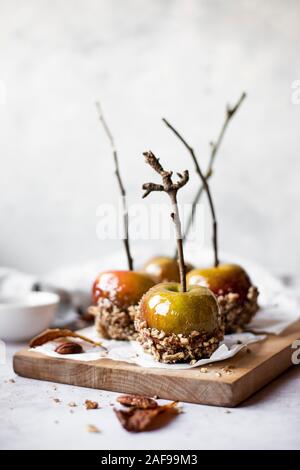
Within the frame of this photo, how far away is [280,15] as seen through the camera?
1923 mm

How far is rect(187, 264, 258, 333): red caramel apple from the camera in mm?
1173

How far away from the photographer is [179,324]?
97 centimetres

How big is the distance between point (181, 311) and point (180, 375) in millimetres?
88

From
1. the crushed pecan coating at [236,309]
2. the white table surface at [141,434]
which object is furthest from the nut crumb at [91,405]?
the crushed pecan coating at [236,309]

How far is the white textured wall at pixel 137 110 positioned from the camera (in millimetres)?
1974

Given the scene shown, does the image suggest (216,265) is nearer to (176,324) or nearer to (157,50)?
(176,324)

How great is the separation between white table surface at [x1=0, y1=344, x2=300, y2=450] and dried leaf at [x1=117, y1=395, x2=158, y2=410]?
2cm

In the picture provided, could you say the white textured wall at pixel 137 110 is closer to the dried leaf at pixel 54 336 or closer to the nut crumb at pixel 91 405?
the dried leaf at pixel 54 336

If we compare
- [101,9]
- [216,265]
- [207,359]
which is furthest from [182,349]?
[101,9]

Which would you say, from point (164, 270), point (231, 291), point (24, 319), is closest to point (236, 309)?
point (231, 291)

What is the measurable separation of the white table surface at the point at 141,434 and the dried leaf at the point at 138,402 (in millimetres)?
21

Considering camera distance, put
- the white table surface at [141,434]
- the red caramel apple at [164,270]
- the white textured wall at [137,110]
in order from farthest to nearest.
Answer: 1. the white textured wall at [137,110]
2. the red caramel apple at [164,270]
3. the white table surface at [141,434]

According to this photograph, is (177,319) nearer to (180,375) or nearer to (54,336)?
(180,375)

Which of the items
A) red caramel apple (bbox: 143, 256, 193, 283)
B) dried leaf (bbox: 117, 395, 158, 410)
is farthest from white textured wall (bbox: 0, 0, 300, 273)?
dried leaf (bbox: 117, 395, 158, 410)
